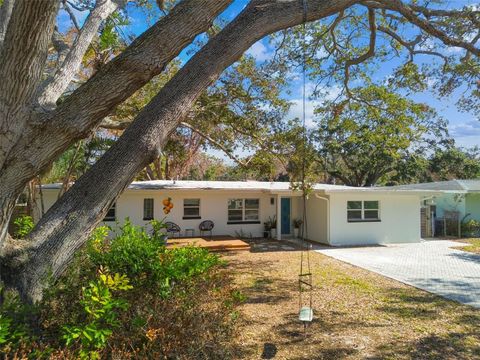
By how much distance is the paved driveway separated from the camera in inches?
372

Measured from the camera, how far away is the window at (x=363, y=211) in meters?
17.7

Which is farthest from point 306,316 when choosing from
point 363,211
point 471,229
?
point 471,229

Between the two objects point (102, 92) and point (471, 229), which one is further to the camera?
point (471, 229)

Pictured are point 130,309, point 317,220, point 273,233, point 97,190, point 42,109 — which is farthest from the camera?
point 273,233

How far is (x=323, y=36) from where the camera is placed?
10.8m

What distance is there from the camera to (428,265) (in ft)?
41.3

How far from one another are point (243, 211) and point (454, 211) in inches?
516

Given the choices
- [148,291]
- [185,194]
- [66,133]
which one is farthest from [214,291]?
[185,194]

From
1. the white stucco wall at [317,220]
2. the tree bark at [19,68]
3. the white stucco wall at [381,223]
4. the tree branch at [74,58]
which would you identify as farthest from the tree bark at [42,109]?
the white stucco wall at [317,220]

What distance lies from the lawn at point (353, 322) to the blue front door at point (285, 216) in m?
9.32

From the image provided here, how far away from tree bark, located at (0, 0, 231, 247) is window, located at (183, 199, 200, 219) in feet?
48.7

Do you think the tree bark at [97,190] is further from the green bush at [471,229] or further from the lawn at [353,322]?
the green bush at [471,229]

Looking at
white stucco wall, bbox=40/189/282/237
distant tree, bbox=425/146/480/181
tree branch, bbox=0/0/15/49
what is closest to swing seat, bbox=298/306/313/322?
tree branch, bbox=0/0/15/49

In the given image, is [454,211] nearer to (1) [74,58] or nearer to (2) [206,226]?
(2) [206,226]
